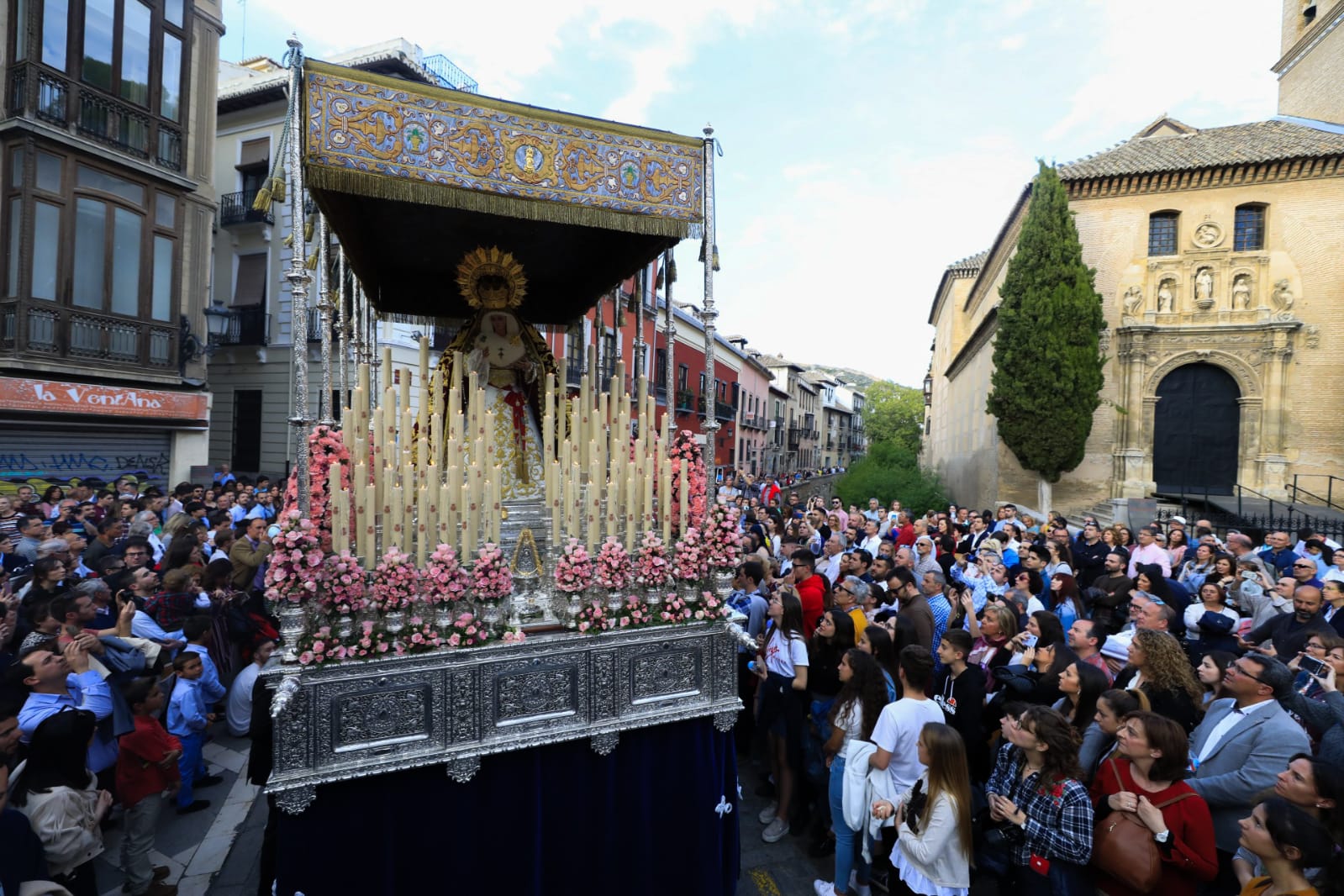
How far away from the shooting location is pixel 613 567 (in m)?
3.80

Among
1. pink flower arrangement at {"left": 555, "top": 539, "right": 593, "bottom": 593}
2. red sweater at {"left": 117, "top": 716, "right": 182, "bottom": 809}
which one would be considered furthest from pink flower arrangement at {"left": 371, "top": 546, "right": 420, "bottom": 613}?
red sweater at {"left": 117, "top": 716, "right": 182, "bottom": 809}

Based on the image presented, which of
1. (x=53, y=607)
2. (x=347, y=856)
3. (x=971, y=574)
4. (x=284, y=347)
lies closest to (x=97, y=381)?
(x=284, y=347)

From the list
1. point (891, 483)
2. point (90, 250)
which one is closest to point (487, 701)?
point (90, 250)

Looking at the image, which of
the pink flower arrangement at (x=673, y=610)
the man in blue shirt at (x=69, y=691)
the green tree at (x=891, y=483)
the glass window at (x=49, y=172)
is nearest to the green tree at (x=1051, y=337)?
the green tree at (x=891, y=483)

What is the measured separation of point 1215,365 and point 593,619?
2042 centimetres

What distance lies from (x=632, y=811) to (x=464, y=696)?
47.3 inches

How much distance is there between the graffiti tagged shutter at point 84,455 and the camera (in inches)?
432

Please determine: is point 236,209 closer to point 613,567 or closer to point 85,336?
point 85,336

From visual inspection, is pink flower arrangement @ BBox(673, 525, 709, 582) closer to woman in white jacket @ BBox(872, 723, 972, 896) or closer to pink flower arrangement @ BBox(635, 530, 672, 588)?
pink flower arrangement @ BBox(635, 530, 672, 588)

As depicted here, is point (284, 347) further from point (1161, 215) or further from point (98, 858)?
point (1161, 215)

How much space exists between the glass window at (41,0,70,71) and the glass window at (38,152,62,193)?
4.88 ft

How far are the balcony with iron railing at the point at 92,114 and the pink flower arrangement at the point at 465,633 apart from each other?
43.2ft

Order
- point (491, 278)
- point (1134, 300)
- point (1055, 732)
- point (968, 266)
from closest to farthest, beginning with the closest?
point (1055, 732) < point (491, 278) < point (1134, 300) < point (968, 266)

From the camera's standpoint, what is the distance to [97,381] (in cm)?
1176
